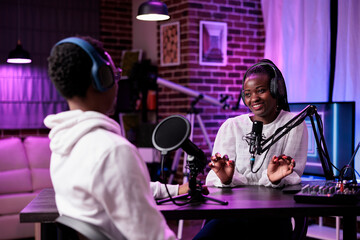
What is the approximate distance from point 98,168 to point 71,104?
Result: 0.77ft

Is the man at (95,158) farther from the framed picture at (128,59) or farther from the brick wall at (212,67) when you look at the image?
the framed picture at (128,59)

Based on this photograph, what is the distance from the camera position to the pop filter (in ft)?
5.40

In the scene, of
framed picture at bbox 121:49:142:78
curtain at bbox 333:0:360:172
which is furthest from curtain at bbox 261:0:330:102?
framed picture at bbox 121:49:142:78

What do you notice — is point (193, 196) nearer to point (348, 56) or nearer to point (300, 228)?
point (300, 228)

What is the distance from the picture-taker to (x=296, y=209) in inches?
72.6

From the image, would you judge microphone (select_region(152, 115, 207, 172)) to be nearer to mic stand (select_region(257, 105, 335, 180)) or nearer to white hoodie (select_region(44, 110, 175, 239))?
white hoodie (select_region(44, 110, 175, 239))

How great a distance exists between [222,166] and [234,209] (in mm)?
462

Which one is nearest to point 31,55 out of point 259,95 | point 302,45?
point 302,45

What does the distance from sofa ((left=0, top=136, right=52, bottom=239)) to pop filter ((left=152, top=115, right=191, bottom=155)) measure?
3.24m

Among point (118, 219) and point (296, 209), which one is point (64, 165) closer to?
point (118, 219)

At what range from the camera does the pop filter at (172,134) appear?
5.40 feet

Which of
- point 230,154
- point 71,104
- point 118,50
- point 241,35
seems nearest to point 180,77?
point 241,35

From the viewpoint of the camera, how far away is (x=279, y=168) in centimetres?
220

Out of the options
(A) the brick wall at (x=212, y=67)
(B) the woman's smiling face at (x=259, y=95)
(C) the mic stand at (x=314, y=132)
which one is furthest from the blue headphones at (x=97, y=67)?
(A) the brick wall at (x=212, y=67)
